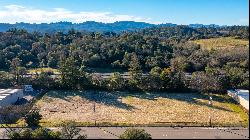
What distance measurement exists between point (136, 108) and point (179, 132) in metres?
7.74

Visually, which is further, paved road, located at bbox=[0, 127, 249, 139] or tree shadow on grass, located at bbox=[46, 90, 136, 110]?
tree shadow on grass, located at bbox=[46, 90, 136, 110]

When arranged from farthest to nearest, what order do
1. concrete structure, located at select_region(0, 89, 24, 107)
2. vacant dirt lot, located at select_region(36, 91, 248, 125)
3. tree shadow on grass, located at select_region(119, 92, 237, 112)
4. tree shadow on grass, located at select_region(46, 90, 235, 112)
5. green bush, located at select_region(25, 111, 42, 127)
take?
tree shadow on grass, located at select_region(119, 92, 237, 112)
tree shadow on grass, located at select_region(46, 90, 235, 112)
concrete structure, located at select_region(0, 89, 24, 107)
vacant dirt lot, located at select_region(36, 91, 248, 125)
green bush, located at select_region(25, 111, 42, 127)

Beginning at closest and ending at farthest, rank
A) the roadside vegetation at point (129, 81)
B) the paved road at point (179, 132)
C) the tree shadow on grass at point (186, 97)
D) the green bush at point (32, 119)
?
the paved road at point (179, 132) < the green bush at point (32, 119) < the roadside vegetation at point (129, 81) < the tree shadow on grass at point (186, 97)

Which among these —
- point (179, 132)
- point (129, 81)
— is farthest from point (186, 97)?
point (179, 132)

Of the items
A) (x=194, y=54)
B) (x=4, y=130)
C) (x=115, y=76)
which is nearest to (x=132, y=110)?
(x=115, y=76)

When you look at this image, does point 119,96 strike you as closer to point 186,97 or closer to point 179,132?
point 186,97

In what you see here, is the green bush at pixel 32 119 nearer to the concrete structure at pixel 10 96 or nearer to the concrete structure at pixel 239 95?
the concrete structure at pixel 10 96

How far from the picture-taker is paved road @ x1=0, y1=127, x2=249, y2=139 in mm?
24925

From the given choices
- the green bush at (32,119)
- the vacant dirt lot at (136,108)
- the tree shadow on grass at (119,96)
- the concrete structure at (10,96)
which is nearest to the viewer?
the green bush at (32,119)

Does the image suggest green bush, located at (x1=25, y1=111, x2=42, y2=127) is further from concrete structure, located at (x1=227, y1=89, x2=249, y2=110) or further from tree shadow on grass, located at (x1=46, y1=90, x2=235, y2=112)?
concrete structure, located at (x1=227, y1=89, x2=249, y2=110)

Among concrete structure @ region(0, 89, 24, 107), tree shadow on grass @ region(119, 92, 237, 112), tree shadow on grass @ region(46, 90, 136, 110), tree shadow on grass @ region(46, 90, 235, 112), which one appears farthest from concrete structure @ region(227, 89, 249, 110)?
concrete structure @ region(0, 89, 24, 107)

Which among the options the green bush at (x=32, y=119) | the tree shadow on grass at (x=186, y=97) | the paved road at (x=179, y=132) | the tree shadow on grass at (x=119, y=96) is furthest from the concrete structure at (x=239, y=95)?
the green bush at (x=32, y=119)

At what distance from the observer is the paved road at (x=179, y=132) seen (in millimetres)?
24925

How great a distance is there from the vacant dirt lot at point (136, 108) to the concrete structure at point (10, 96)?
2202 mm
